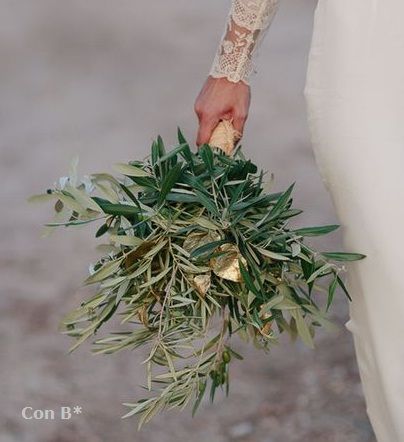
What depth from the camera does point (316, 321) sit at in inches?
68.6

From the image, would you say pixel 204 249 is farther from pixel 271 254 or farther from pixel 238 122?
pixel 238 122

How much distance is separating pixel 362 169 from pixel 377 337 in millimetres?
235

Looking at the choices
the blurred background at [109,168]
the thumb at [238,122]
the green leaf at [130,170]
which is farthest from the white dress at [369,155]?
the blurred background at [109,168]

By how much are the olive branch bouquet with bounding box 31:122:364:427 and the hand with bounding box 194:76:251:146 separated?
88 mm

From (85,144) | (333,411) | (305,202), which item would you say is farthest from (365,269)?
(85,144)

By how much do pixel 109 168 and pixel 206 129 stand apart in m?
1.61

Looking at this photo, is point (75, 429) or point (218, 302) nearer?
point (218, 302)

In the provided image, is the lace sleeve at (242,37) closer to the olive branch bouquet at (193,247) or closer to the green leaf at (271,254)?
the olive branch bouquet at (193,247)

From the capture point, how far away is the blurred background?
249 centimetres

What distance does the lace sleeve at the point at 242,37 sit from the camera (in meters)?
1.82

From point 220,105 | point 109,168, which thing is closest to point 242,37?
point 220,105

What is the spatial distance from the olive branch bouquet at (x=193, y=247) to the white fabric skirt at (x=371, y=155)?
0.15ft

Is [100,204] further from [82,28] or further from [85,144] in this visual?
[82,28]

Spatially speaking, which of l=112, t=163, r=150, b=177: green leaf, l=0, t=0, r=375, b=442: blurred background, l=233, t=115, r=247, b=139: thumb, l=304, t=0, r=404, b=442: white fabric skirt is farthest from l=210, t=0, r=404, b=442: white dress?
l=0, t=0, r=375, b=442: blurred background
